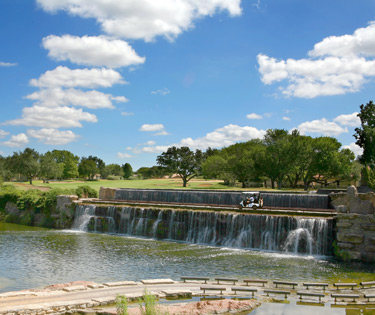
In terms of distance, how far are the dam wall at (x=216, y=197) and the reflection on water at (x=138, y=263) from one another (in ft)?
36.8

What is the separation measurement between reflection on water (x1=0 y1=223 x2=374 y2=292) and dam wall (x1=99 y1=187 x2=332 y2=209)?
11.2 m

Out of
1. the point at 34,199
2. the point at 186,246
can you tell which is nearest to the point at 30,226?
the point at 34,199

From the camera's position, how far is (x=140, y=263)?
23.3 m

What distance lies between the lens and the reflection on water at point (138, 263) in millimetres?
20141

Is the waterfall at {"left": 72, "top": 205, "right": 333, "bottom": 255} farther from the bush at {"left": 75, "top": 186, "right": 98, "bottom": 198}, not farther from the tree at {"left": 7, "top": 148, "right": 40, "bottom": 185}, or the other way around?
the tree at {"left": 7, "top": 148, "right": 40, "bottom": 185}

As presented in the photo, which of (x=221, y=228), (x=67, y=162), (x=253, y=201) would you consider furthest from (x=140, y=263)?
(x=67, y=162)

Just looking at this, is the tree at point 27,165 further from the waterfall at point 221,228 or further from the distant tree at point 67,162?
the waterfall at point 221,228

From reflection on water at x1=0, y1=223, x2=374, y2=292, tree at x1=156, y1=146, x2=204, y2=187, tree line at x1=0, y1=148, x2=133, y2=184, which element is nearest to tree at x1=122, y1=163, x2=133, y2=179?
tree line at x1=0, y1=148, x2=133, y2=184

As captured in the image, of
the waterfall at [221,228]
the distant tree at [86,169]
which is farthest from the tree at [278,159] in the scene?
the distant tree at [86,169]

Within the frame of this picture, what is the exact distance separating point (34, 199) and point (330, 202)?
31378 mm

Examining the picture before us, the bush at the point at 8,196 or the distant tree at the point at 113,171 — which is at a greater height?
the distant tree at the point at 113,171

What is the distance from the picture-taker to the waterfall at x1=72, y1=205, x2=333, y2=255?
2777 centimetres

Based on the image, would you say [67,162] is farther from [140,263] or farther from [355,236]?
[355,236]

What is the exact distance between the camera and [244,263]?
23688 mm
